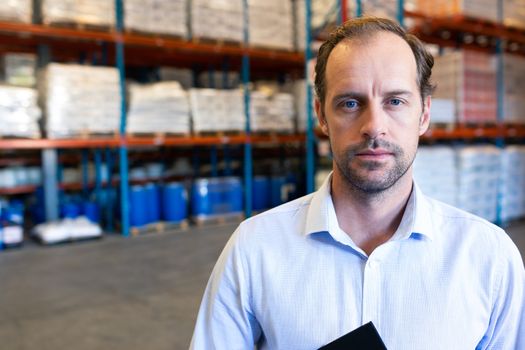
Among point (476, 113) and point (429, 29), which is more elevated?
point (429, 29)

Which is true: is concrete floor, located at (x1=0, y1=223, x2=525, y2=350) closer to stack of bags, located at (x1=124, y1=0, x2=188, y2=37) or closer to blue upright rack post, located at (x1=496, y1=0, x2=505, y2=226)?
blue upright rack post, located at (x1=496, y1=0, x2=505, y2=226)

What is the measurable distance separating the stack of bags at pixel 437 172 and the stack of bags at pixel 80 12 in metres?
5.16

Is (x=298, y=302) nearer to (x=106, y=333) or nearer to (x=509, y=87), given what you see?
(x=106, y=333)

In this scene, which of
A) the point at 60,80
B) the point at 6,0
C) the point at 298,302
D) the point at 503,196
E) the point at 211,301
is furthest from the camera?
the point at 503,196

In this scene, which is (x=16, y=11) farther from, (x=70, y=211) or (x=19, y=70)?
(x=19, y=70)

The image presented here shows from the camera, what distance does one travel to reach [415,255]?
4.07ft

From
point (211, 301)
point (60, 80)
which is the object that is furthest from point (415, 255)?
point (60, 80)

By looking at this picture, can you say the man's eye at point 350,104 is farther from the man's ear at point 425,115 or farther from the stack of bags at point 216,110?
the stack of bags at point 216,110

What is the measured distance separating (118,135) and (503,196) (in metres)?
6.54

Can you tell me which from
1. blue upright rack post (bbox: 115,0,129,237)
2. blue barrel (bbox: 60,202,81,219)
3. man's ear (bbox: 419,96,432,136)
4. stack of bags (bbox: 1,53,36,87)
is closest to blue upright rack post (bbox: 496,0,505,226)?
blue upright rack post (bbox: 115,0,129,237)

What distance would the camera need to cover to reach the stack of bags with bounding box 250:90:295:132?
8805 millimetres

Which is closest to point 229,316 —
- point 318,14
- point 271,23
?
point 318,14

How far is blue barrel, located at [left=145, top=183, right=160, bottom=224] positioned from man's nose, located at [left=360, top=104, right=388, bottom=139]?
6828 millimetres

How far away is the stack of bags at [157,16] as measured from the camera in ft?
24.0
